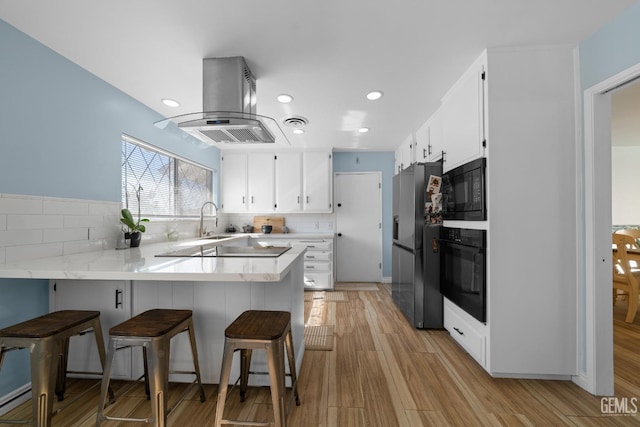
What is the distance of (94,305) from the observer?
1.76 m

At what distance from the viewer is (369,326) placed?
2.87 metres

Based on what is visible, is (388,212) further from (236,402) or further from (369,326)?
(236,402)

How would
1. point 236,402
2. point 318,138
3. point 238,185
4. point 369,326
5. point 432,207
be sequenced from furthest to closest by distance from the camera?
point 238,185, point 318,138, point 369,326, point 432,207, point 236,402

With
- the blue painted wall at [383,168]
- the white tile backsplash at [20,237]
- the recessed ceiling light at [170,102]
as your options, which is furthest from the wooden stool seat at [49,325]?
the blue painted wall at [383,168]

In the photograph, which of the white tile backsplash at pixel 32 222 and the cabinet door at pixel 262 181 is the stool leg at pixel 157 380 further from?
the cabinet door at pixel 262 181

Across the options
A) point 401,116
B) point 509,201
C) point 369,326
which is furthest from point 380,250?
point 509,201

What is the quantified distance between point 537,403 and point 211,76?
2990 millimetres

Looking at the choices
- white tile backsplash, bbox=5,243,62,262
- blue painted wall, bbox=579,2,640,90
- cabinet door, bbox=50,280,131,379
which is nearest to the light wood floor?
cabinet door, bbox=50,280,131,379

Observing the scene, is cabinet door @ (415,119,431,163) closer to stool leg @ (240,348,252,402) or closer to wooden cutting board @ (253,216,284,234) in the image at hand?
wooden cutting board @ (253,216,284,234)

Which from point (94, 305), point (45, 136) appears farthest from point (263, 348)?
point (45, 136)

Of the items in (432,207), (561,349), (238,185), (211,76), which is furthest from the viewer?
(238,185)

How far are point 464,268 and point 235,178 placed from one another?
3.61m

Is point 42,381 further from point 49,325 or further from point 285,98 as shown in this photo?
point 285,98

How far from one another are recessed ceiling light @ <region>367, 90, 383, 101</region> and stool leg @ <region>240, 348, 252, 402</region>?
2.33m
